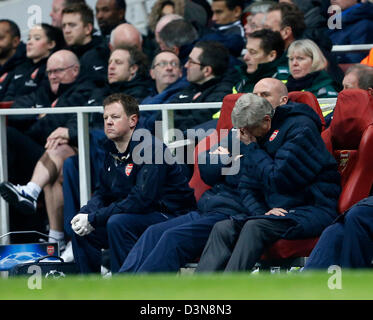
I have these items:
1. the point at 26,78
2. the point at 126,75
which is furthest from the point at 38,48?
the point at 126,75

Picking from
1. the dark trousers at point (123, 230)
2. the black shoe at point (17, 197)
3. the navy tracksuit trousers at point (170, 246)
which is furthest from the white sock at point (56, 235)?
the navy tracksuit trousers at point (170, 246)

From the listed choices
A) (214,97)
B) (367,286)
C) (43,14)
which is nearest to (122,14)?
(43,14)

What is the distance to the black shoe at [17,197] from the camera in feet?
26.7

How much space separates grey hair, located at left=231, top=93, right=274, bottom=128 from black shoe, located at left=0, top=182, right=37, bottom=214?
2.32 m

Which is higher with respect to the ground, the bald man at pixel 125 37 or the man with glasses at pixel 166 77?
the bald man at pixel 125 37

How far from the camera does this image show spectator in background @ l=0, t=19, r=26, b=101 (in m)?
10.4

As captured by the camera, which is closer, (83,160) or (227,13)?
(83,160)

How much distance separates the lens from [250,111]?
6.49 m

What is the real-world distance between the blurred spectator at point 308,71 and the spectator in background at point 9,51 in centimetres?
347

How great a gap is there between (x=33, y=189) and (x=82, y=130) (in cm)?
62

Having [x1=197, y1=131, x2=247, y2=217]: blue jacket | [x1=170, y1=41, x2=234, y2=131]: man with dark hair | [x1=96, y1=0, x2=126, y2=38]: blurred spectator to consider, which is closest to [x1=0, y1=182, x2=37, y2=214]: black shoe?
[x1=170, y1=41, x2=234, y2=131]: man with dark hair

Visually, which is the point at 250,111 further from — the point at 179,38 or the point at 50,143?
the point at 179,38

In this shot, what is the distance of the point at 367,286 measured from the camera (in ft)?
13.9

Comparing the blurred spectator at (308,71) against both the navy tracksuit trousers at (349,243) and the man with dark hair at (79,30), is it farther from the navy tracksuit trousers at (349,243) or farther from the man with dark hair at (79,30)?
the man with dark hair at (79,30)
